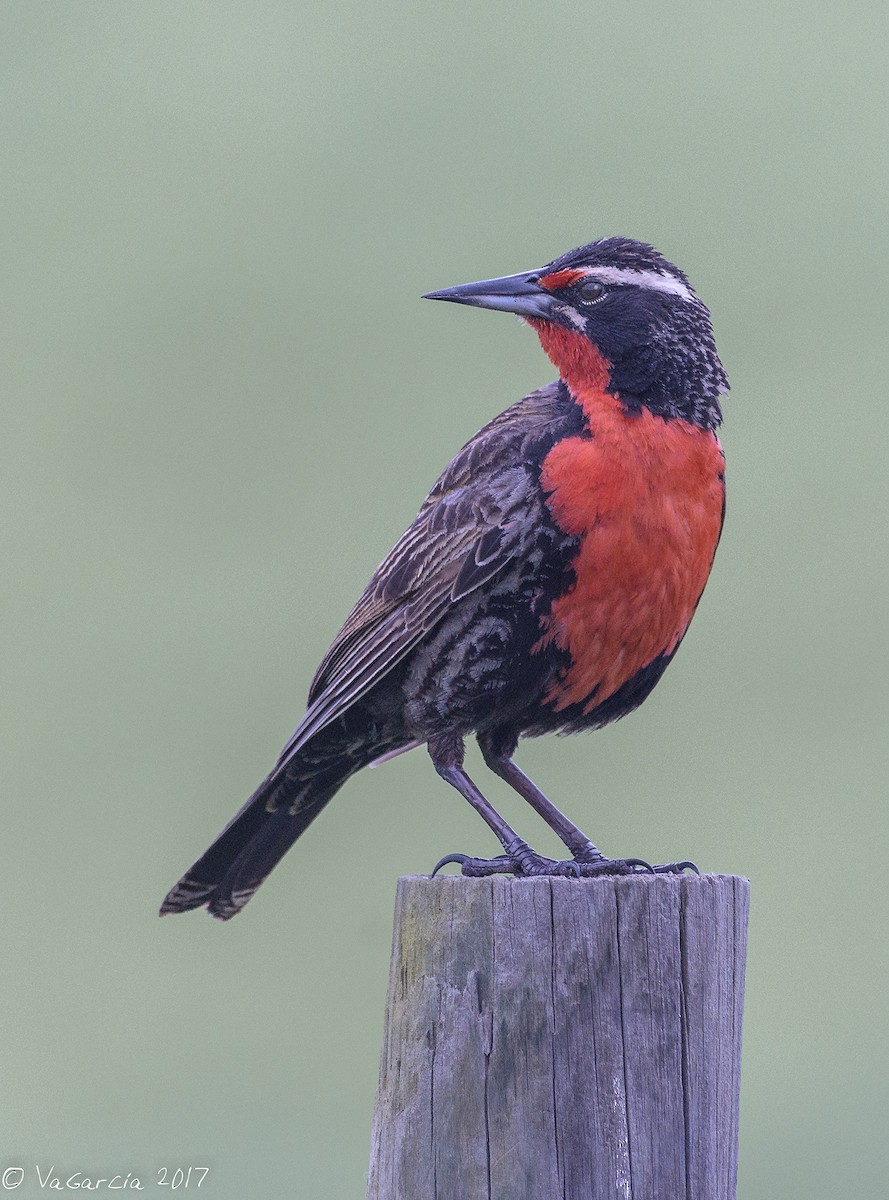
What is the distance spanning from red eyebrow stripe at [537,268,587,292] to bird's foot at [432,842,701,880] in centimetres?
174

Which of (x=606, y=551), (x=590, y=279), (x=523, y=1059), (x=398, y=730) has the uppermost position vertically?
(x=590, y=279)

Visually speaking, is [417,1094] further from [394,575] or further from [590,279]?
[590,279]

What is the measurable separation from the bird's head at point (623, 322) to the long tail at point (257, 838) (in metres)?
1.57

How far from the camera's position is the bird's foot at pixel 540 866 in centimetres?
430

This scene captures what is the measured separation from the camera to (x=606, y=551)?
446 centimetres

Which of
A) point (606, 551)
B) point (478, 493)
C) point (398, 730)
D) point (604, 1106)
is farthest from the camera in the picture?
point (398, 730)

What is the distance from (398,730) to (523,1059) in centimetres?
190

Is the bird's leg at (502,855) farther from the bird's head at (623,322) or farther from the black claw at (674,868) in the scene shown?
the bird's head at (623,322)

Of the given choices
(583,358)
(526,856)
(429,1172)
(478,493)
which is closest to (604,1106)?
(429,1172)

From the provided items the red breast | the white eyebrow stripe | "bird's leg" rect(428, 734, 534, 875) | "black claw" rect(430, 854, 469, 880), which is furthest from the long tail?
the white eyebrow stripe

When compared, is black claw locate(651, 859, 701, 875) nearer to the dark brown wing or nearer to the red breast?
the red breast

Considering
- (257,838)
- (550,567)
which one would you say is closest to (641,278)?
(550,567)

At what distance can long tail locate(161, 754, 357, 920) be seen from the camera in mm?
5121

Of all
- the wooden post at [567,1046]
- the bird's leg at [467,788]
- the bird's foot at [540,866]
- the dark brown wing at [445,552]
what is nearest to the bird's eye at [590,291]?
the dark brown wing at [445,552]
